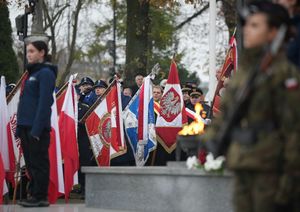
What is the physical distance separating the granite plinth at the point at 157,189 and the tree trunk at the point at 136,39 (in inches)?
484

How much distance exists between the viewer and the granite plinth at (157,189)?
32.2ft

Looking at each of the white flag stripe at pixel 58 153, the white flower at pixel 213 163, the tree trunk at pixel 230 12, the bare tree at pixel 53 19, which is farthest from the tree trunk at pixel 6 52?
the white flower at pixel 213 163

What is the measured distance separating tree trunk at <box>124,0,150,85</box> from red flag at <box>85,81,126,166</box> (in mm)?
8566

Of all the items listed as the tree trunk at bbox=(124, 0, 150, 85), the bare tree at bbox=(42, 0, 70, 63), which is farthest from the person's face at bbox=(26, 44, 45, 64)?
the bare tree at bbox=(42, 0, 70, 63)

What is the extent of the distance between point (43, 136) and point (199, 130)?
1960mm

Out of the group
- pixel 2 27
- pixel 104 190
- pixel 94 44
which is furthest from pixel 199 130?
pixel 94 44

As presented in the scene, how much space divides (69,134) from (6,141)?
1014 millimetres

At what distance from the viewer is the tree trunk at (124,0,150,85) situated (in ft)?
76.9

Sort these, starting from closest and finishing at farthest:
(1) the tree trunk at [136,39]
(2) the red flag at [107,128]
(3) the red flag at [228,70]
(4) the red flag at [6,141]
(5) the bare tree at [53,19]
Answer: (4) the red flag at [6,141], (3) the red flag at [228,70], (2) the red flag at [107,128], (1) the tree trunk at [136,39], (5) the bare tree at [53,19]

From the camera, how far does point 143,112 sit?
14969 millimetres

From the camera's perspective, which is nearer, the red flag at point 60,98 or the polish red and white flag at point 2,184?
the polish red and white flag at point 2,184

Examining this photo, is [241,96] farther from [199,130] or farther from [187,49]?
[187,49]

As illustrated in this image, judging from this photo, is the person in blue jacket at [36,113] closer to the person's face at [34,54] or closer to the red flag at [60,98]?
the person's face at [34,54]

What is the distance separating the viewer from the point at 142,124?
585 inches
